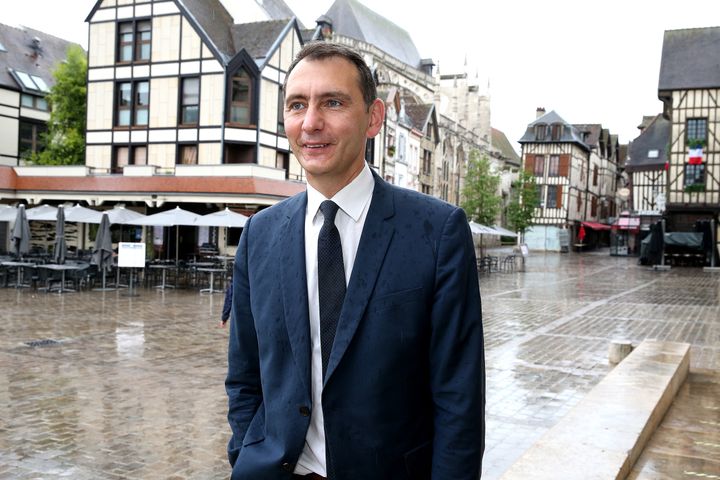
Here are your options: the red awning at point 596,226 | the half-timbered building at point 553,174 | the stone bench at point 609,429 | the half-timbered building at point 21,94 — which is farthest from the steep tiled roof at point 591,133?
the stone bench at point 609,429

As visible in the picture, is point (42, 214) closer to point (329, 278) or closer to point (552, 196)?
point (329, 278)

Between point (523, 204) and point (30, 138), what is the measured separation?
3292 cm

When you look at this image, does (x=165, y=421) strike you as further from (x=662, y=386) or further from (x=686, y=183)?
(x=686, y=183)

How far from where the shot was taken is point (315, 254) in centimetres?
193

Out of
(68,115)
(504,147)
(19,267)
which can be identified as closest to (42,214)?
(19,267)

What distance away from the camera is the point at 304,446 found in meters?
1.87

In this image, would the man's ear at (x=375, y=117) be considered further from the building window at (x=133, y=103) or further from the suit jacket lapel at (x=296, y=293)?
the building window at (x=133, y=103)

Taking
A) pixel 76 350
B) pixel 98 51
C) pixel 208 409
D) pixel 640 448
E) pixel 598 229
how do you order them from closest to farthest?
pixel 640 448 → pixel 208 409 → pixel 76 350 → pixel 98 51 → pixel 598 229

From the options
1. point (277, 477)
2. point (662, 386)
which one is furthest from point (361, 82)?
point (662, 386)

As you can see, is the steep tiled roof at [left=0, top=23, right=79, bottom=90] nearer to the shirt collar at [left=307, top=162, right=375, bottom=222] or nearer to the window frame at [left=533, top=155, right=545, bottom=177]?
the shirt collar at [left=307, top=162, right=375, bottom=222]

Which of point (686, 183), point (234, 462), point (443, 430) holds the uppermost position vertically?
point (686, 183)

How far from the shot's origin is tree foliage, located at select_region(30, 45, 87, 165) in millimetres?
33000

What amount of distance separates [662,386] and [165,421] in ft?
14.4

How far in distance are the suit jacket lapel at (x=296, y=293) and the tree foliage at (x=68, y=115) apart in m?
34.0
